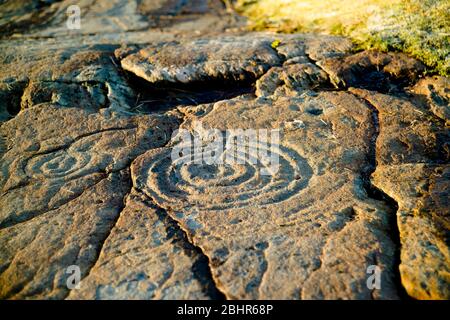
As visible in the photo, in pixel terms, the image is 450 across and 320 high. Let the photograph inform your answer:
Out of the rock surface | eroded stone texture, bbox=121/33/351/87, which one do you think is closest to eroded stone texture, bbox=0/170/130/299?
the rock surface

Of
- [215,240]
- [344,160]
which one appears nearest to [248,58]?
[344,160]

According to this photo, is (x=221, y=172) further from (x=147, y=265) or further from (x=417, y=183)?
(x=417, y=183)

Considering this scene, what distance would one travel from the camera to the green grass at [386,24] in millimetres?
2949

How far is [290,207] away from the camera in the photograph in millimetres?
1932

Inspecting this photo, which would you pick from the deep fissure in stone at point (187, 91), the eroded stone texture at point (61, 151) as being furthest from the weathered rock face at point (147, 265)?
the deep fissure in stone at point (187, 91)

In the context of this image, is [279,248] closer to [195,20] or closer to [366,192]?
[366,192]

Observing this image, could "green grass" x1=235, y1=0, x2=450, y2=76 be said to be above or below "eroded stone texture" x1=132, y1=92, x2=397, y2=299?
above

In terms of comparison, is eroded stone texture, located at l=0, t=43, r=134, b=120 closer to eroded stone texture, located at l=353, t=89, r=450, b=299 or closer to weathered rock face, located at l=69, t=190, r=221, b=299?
weathered rock face, located at l=69, t=190, r=221, b=299

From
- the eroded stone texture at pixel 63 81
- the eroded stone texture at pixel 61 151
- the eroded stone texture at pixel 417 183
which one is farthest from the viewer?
the eroded stone texture at pixel 63 81

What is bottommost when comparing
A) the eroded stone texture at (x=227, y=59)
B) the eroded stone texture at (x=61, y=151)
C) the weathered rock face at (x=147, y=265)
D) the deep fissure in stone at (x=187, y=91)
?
the weathered rock face at (x=147, y=265)

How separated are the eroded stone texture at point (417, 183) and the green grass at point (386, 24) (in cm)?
60

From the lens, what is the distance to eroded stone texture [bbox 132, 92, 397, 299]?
62.8 inches

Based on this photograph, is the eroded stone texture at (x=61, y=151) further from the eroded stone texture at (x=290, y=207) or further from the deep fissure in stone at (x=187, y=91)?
the deep fissure in stone at (x=187, y=91)

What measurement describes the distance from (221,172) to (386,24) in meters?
2.05
